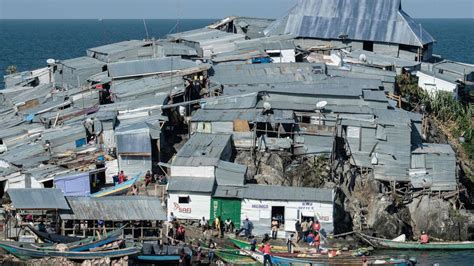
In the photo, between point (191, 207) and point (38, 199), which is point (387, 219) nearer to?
point (191, 207)

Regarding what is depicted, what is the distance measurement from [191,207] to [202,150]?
366 centimetres

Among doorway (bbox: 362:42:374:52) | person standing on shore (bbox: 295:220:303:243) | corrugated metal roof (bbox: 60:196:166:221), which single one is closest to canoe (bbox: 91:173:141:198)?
corrugated metal roof (bbox: 60:196:166:221)

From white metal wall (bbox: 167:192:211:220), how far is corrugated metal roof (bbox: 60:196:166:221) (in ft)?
4.15

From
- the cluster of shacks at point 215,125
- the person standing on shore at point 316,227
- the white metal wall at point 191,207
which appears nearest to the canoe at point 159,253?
the cluster of shacks at point 215,125

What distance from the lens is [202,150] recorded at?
45.1 meters

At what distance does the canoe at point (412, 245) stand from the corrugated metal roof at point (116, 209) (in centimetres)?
1096

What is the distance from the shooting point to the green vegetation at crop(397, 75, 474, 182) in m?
56.1

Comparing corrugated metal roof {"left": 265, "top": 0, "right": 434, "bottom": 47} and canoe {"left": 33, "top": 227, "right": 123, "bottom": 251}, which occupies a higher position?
corrugated metal roof {"left": 265, "top": 0, "right": 434, "bottom": 47}

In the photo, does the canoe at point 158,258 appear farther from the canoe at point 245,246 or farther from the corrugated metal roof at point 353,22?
the corrugated metal roof at point 353,22

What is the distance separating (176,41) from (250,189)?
30.4m

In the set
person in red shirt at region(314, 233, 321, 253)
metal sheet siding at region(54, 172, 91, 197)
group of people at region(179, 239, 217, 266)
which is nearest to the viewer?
group of people at region(179, 239, 217, 266)

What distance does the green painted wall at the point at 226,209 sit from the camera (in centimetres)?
4281

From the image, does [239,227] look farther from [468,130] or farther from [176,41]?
[176,41]

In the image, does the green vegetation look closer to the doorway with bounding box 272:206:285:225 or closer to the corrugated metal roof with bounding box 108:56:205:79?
the corrugated metal roof with bounding box 108:56:205:79
